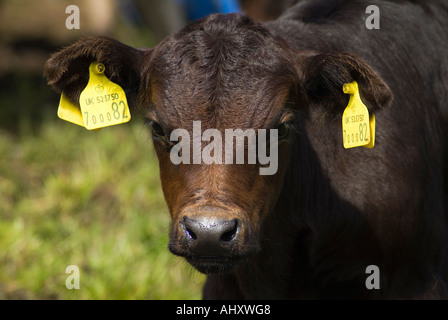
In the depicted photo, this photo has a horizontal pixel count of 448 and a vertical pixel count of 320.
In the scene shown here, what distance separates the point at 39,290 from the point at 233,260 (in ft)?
8.40

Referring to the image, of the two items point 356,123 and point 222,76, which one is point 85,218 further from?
point 356,123

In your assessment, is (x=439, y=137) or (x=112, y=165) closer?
(x=439, y=137)

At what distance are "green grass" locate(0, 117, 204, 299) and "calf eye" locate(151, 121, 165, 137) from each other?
853mm

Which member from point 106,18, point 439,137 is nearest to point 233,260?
point 439,137

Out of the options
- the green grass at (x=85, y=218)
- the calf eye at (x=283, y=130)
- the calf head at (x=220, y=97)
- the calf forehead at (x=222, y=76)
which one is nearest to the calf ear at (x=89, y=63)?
the calf head at (x=220, y=97)

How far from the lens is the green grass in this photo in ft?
18.8

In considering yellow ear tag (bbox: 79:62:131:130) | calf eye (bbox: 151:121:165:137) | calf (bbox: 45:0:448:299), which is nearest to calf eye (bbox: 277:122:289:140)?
calf (bbox: 45:0:448:299)

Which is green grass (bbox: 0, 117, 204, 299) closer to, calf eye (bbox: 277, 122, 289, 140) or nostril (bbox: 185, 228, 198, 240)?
calf eye (bbox: 277, 122, 289, 140)

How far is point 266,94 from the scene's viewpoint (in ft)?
12.5

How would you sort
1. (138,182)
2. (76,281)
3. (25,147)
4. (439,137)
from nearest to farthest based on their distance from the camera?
1. (439,137)
2. (76,281)
3. (138,182)
4. (25,147)

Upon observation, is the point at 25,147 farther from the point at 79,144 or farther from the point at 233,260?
the point at 233,260

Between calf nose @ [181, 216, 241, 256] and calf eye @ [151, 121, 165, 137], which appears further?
calf eye @ [151, 121, 165, 137]

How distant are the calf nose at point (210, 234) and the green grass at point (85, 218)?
1.45 m

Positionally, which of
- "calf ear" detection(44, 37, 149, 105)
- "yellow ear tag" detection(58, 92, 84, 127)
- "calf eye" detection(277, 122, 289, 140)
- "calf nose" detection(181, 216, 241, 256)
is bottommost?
"calf nose" detection(181, 216, 241, 256)
